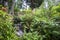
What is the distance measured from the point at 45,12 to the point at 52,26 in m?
1.25

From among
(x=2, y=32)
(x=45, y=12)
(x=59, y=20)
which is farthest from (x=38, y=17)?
(x=2, y=32)

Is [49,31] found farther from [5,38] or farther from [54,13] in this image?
[5,38]

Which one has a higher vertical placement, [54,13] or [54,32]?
[54,13]

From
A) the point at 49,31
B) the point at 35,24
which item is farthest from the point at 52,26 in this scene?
the point at 35,24

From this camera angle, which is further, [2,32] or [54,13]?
[54,13]

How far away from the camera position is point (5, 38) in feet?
22.9

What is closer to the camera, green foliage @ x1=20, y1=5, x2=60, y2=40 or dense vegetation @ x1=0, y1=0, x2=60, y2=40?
dense vegetation @ x1=0, y1=0, x2=60, y2=40

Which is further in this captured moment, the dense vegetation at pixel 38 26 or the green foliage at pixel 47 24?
the green foliage at pixel 47 24

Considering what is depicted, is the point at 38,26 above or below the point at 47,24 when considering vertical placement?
below

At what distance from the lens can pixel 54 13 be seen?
394 inches

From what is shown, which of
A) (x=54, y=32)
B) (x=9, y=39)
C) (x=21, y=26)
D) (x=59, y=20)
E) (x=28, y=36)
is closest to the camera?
(x=9, y=39)

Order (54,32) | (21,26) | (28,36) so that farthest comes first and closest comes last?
(21,26) → (54,32) → (28,36)

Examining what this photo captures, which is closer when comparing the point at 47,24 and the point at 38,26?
the point at 47,24

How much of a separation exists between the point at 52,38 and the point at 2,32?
3260mm
